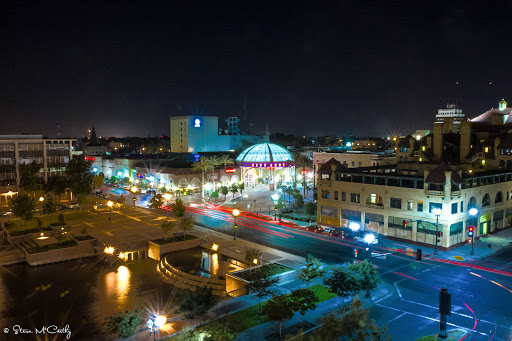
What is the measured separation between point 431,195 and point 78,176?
57039 millimetres

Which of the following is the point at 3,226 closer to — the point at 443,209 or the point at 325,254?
the point at 325,254

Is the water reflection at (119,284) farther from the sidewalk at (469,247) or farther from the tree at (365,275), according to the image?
the sidewalk at (469,247)

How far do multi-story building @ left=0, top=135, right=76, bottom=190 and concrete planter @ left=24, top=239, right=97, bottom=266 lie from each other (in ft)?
110

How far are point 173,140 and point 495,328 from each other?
129768mm

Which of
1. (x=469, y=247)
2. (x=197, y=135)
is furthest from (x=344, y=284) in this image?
(x=197, y=135)

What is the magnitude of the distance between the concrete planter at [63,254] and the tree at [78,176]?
26568 mm

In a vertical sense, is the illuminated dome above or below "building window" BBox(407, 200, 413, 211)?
above

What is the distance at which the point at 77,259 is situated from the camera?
4116 cm

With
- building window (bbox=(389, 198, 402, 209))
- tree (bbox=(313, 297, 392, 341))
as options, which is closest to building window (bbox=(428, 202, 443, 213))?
building window (bbox=(389, 198, 402, 209))

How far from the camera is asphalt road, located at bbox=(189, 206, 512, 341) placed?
917 inches

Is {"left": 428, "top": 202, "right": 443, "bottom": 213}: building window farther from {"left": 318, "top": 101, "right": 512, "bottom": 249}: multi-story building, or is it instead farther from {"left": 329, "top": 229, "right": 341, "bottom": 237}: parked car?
{"left": 329, "top": 229, "right": 341, "bottom": 237}: parked car

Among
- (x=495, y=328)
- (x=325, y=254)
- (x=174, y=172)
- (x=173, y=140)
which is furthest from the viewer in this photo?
(x=173, y=140)

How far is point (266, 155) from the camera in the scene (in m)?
86.2

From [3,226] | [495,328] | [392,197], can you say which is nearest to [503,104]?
[392,197]
